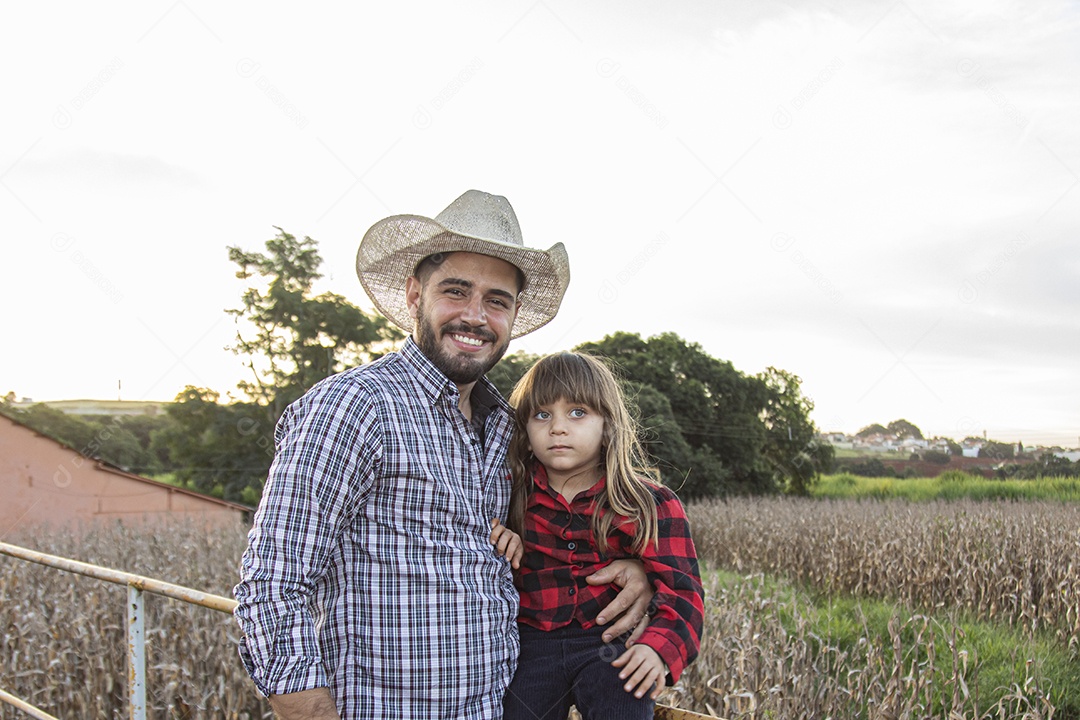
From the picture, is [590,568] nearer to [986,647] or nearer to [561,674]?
[561,674]

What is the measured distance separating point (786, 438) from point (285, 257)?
70.2ft

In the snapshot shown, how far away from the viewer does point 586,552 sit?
1.96m

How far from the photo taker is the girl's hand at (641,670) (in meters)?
1.77

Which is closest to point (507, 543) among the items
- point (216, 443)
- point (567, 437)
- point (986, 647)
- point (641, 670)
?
point (567, 437)

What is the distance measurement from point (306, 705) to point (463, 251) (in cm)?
108

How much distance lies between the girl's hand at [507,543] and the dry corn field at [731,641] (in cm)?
119

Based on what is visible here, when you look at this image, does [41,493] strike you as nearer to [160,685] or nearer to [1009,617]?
[160,685]

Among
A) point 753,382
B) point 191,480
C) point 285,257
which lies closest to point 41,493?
point 191,480

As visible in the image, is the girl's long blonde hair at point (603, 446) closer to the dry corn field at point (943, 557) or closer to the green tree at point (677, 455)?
the dry corn field at point (943, 557)

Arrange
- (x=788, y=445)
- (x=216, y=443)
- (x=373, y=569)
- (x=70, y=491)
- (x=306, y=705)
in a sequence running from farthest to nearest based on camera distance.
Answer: (x=788, y=445), (x=216, y=443), (x=70, y=491), (x=373, y=569), (x=306, y=705)

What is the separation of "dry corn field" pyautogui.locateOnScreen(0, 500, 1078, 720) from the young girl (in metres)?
1.04

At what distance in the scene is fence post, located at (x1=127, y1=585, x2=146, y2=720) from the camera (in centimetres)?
283

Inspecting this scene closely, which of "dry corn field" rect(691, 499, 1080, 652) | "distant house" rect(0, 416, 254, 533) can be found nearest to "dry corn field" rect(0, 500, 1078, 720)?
"dry corn field" rect(691, 499, 1080, 652)

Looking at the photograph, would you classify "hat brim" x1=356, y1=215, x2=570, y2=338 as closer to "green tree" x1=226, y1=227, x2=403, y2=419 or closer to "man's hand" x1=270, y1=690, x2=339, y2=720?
"man's hand" x1=270, y1=690, x2=339, y2=720
